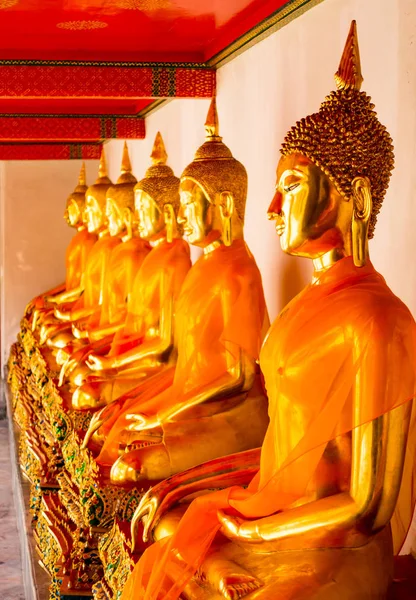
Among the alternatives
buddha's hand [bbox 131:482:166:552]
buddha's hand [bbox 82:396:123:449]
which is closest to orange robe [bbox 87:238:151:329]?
buddha's hand [bbox 82:396:123:449]

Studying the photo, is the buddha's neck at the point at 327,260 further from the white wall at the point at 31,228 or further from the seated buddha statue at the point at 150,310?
the white wall at the point at 31,228

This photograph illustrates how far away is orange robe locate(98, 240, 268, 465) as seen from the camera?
3.54 meters

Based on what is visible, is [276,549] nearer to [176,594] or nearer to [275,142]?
[176,594]

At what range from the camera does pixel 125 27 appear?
13.7 ft

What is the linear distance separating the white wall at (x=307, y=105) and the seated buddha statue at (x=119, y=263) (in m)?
0.43

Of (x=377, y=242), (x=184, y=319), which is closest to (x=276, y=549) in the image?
(x=377, y=242)

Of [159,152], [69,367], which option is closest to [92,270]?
[69,367]

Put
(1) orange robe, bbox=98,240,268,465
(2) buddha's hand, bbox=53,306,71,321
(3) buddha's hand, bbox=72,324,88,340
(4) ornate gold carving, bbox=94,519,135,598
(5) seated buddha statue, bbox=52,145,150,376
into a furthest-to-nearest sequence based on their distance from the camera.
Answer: (2) buddha's hand, bbox=53,306,71,321 → (3) buddha's hand, bbox=72,324,88,340 → (5) seated buddha statue, bbox=52,145,150,376 → (1) orange robe, bbox=98,240,268,465 → (4) ornate gold carving, bbox=94,519,135,598

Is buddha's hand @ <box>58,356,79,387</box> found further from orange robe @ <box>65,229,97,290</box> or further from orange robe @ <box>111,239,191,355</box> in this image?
orange robe @ <box>65,229,97,290</box>

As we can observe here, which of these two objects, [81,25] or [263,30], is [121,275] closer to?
[81,25]

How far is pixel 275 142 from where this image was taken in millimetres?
4055

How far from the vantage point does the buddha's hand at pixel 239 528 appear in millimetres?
2352

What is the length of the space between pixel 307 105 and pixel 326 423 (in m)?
1.66

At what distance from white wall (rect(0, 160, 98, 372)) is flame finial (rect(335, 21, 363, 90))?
703cm
